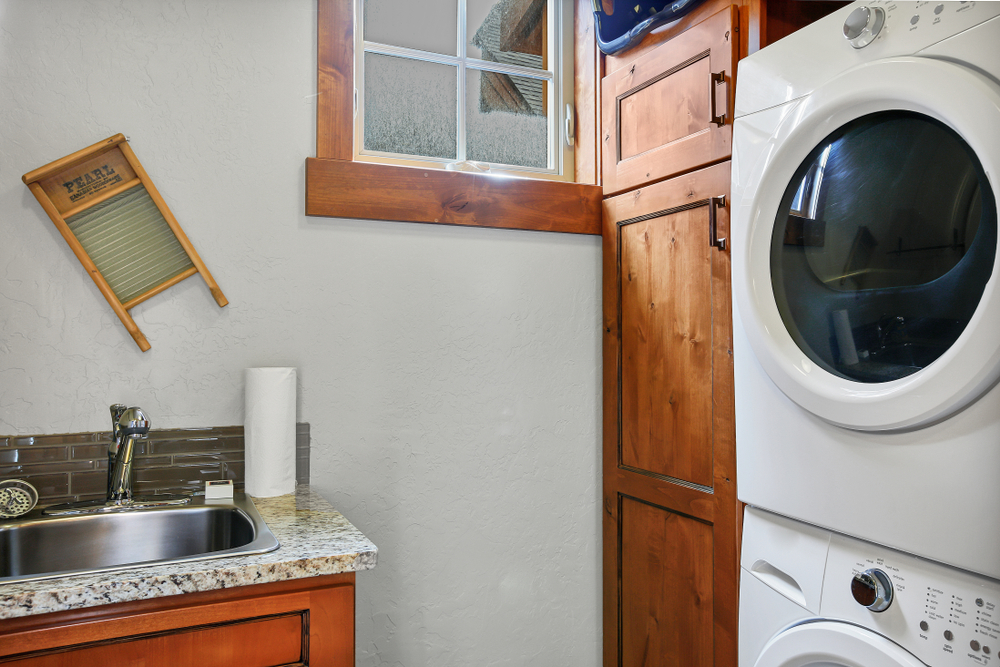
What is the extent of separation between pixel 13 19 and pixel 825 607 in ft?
6.84

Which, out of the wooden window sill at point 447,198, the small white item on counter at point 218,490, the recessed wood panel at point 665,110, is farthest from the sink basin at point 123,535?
the recessed wood panel at point 665,110

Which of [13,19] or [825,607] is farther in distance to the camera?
[13,19]

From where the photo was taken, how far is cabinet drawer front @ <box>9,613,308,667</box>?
977 millimetres

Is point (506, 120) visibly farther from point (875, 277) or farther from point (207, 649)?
point (207, 649)

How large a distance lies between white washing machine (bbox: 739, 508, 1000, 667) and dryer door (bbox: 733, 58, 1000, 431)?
0.75ft

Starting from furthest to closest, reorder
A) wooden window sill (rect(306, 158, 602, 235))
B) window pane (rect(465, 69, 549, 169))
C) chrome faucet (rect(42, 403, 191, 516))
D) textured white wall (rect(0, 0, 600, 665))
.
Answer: window pane (rect(465, 69, 549, 169)), wooden window sill (rect(306, 158, 602, 235)), textured white wall (rect(0, 0, 600, 665)), chrome faucet (rect(42, 403, 191, 516))

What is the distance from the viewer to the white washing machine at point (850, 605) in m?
0.92

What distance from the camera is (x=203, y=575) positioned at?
3.31 feet

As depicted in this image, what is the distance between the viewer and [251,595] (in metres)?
1.06

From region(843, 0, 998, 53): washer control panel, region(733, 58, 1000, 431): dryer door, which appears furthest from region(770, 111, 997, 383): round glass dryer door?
region(843, 0, 998, 53): washer control panel

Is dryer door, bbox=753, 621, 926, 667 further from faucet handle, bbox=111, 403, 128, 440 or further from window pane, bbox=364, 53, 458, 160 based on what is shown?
window pane, bbox=364, 53, 458, 160

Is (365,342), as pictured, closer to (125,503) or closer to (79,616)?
(125,503)

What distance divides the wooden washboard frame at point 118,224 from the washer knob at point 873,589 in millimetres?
1484

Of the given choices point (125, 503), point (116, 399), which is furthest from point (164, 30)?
point (125, 503)
